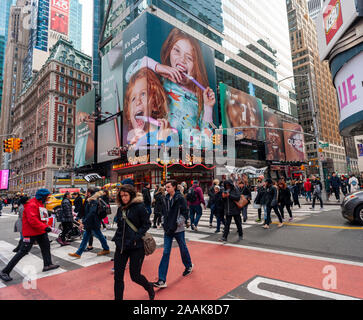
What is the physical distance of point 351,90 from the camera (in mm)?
19641

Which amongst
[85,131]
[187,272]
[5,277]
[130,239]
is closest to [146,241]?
[130,239]

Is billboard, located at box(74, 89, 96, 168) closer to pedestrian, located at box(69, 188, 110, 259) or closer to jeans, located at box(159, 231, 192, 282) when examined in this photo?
pedestrian, located at box(69, 188, 110, 259)

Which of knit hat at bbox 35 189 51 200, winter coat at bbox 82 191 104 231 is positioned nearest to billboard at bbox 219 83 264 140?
winter coat at bbox 82 191 104 231

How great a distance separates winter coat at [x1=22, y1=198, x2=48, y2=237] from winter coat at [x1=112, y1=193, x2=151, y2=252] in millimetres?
2729

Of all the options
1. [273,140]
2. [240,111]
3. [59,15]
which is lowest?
[273,140]

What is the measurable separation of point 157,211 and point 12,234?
7.00 meters

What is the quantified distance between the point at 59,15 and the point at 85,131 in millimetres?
101878

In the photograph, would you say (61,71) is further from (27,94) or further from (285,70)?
(285,70)

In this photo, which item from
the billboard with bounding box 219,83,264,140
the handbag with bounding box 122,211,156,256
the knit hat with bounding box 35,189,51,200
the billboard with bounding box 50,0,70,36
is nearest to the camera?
the handbag with bounding box 122,211,156,256

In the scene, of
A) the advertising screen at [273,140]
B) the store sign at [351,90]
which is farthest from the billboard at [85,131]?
the store sign at [351,90]

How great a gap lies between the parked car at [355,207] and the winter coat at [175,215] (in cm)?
717

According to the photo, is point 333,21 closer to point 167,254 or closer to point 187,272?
point 187,272

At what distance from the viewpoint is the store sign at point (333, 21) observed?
61.3ft

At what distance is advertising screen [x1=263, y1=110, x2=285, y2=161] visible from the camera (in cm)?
5478
